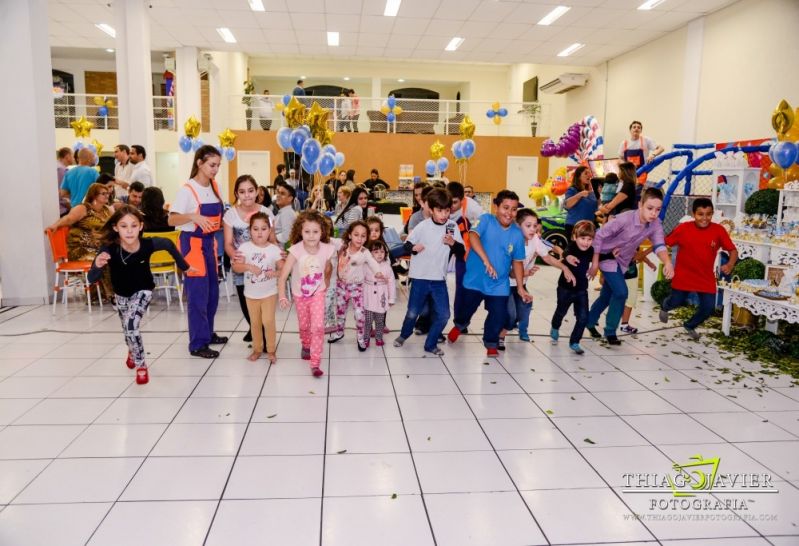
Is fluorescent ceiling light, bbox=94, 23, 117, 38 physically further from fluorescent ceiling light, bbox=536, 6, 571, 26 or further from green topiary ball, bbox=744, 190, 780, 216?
green topiary ball, bbox=744, 190, 780, 216

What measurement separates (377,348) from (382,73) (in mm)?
17747

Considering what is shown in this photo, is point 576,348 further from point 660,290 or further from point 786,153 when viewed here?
point 786,153

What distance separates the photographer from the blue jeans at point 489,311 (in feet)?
15.5

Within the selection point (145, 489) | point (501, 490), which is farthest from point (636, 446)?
point (145, 489)

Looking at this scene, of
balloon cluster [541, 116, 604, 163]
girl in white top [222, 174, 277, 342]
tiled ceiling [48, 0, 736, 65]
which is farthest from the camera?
balloon cluster [541, 116, 604, 163]

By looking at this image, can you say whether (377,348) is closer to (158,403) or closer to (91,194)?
(158,403)

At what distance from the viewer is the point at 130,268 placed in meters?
3.98

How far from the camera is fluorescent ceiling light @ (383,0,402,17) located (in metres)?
10.2

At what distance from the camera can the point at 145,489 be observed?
8.73 feet

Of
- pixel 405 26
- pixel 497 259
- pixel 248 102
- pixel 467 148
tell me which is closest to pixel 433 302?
pixel 497 259

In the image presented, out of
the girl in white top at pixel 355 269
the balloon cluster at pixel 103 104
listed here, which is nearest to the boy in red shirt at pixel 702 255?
the girl in white top at pixel 355 269

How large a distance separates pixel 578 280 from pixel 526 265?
0.45 meters

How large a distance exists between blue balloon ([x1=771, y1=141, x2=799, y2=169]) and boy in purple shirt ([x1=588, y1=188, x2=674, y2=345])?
1.10 m

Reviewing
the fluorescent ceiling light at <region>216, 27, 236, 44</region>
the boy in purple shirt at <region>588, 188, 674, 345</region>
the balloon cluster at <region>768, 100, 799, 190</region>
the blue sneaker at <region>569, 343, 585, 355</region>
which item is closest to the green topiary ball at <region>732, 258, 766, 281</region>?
the balloon cluster at <region>768, 100, 799, 190</region>
